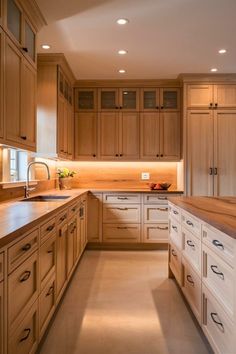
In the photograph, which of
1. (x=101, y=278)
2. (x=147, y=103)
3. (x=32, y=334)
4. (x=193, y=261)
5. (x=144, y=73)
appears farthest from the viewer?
(x=147, y=103)

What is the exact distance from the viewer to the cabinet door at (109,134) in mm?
4848

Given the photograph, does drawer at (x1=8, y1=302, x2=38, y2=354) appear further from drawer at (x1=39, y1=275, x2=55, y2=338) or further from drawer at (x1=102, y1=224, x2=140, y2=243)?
drawer at (x1=102, y1=224, x2=140, y2=243)

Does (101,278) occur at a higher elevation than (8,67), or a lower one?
lower

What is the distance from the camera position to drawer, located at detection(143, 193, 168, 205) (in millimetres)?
4439

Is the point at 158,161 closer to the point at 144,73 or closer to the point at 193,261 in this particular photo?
the point at 144,73

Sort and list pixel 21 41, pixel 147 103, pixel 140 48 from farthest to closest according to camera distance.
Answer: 1. pixel 147 103
2. pixel 140 48
3. pixel 21 41

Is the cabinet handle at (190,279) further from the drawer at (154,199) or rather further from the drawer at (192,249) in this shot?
the drawer at (154,199)

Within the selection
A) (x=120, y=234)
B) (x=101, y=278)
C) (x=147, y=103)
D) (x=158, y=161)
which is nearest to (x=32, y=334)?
(x=101, y=278)

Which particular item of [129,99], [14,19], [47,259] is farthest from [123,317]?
[129,99]

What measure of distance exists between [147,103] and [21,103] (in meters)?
2.71

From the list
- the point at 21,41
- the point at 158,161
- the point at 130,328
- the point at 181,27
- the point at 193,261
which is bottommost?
the point at 130,328

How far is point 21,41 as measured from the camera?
247 cm

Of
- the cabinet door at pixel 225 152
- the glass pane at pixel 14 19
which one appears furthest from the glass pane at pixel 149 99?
the glass pane at pixel 14 19

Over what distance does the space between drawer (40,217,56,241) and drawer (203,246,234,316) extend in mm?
1017
